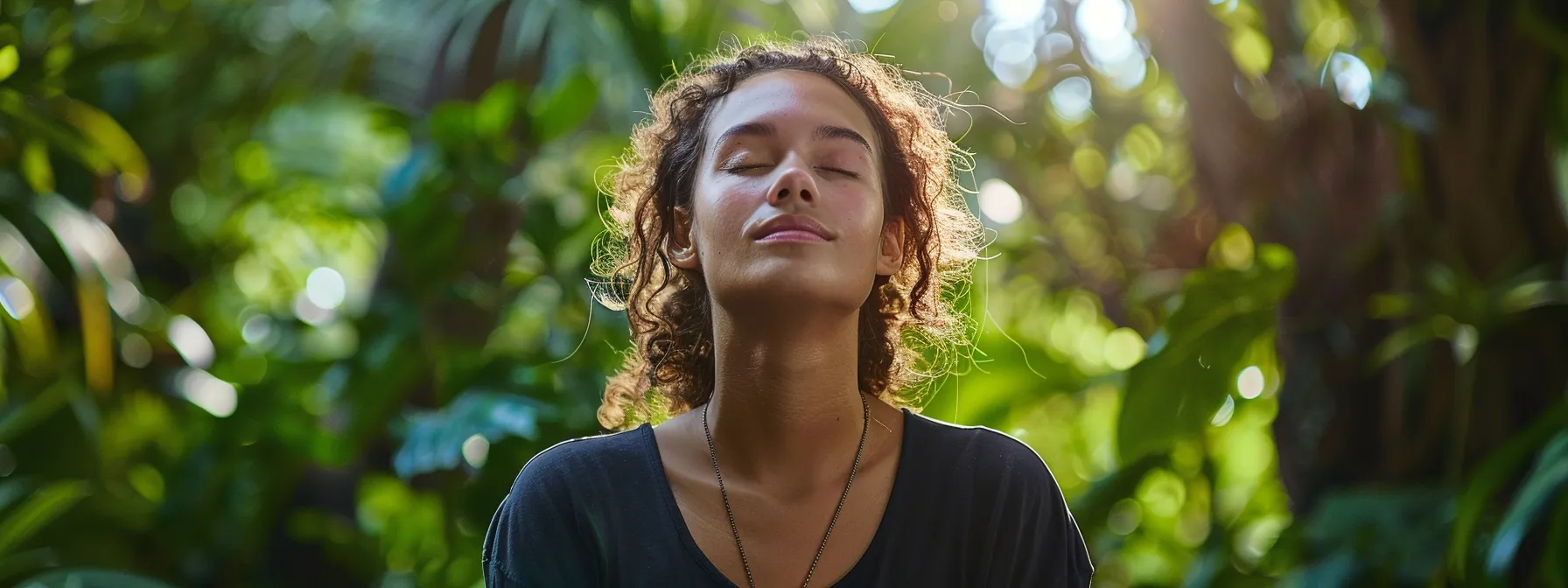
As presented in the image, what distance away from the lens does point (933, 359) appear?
0.94m

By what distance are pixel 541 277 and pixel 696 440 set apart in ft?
2.26

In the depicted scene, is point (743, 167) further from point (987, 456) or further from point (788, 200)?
point (987, 456)

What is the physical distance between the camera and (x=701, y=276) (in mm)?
823

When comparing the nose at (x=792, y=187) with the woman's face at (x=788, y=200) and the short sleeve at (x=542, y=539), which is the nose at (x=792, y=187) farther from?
the short sleeve at (x=542, y=539)

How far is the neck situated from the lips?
0.19 feet

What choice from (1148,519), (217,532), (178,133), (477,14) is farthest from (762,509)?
(178,133)

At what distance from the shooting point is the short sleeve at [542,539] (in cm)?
72

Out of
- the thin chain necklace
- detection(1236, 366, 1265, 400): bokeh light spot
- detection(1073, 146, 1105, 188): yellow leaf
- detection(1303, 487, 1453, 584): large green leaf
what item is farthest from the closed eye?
detection(1073, 146, 1105, 188): yellow leaf

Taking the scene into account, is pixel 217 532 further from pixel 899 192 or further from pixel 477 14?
pixel 899 192

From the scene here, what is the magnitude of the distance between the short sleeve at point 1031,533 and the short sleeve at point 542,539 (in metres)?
0.23

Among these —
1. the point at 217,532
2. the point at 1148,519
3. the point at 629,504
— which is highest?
the point at 629,504

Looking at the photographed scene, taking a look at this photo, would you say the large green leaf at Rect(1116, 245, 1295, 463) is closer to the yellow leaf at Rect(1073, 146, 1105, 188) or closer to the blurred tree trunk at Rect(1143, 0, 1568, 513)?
the blurred tree trunk at Rect(1143, 0, 1568, 513)

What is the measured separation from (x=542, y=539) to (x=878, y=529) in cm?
20

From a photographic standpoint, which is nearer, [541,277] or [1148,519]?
[541,277]
